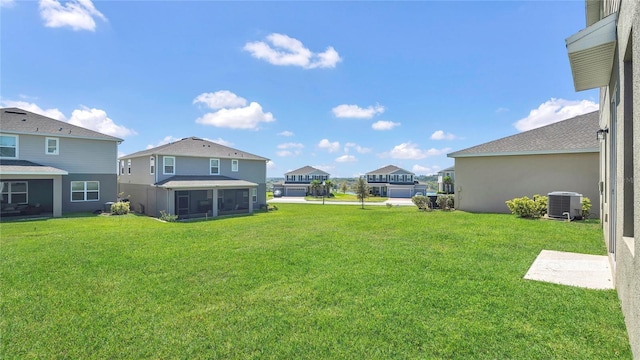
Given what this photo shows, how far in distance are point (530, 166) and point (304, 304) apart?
15147 millimetres

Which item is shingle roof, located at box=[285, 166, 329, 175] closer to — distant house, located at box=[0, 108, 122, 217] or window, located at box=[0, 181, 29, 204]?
distant house, located at box=[0, 108, 122, 217]

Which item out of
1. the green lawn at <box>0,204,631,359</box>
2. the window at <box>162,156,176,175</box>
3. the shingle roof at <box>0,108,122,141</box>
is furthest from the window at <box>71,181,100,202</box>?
the green lawn at <box>0,204,631,359</box>

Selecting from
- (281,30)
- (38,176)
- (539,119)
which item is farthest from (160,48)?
(539,119)

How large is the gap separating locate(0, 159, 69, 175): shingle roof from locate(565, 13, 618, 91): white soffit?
21647 millimetres

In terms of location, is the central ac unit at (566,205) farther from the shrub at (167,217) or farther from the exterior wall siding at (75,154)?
the exterior wall siding at (75,154)

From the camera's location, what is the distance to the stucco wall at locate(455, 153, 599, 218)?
43.3ft

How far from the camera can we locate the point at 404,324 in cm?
355

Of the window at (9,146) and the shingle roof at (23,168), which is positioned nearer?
the shingle roof at (23,168)

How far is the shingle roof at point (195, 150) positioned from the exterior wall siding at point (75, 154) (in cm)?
215

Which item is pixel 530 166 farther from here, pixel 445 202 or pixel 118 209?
pixel 118 209

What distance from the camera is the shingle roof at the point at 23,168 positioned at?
14.8 meters

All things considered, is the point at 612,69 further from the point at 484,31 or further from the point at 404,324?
the point at 484,31

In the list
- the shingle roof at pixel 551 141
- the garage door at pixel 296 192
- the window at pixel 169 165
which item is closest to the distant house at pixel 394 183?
the garage door at pixel 296 192

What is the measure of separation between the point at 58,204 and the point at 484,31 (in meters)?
24.0
